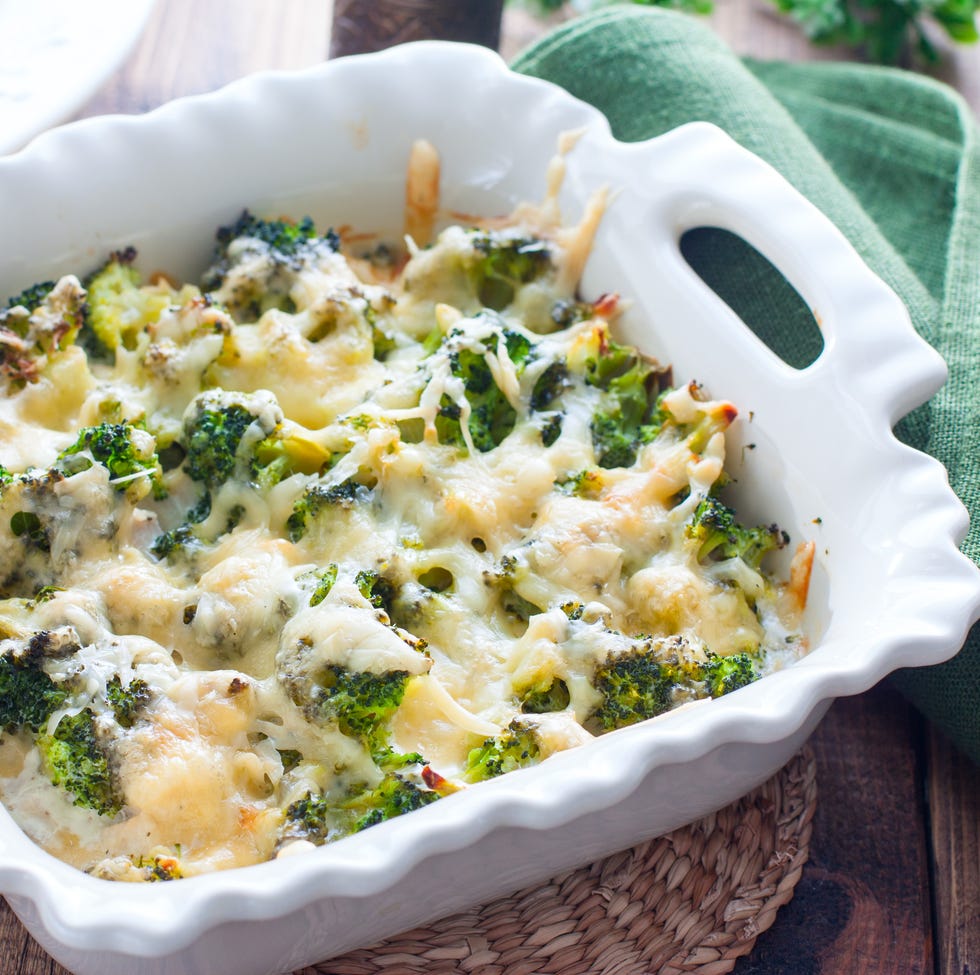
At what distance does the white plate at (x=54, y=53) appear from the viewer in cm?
247

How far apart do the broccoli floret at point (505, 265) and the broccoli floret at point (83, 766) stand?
1.07 metres

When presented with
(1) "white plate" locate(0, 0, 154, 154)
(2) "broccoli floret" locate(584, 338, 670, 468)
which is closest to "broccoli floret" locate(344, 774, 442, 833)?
(2) "broccoli floret" locate(584, 338, 670, 468)

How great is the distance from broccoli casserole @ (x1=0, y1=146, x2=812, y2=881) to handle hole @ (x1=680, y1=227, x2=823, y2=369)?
22 centimetres

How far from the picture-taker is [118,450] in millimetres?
1929

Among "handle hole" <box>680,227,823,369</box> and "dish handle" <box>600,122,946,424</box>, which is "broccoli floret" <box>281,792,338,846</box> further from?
"handle hole" <box>680,227,823,369</box>

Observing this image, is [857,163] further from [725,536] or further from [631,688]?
[631,688]

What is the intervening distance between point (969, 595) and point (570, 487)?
2.03 ft

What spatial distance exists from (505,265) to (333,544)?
69cm

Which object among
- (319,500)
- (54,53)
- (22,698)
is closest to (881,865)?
(319,500)

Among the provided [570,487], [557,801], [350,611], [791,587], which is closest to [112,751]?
[350,611]

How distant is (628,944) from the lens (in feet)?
6.32

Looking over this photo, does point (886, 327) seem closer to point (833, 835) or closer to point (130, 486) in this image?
point (833, 835)

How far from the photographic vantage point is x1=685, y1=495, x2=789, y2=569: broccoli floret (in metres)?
1.98

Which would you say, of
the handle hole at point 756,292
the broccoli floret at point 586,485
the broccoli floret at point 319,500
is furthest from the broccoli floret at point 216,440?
the handle hole at point 756,292
